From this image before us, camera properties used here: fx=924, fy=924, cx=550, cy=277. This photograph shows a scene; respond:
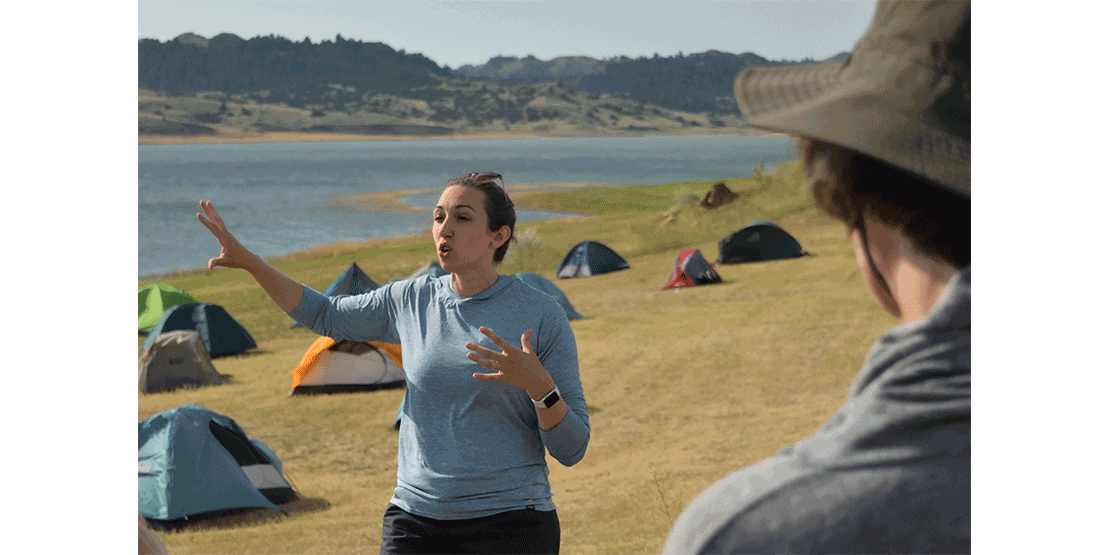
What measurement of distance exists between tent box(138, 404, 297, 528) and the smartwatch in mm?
6209

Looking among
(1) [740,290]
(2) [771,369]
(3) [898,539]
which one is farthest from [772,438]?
(1) [740,290]

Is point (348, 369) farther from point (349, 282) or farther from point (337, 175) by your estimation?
point (337, 175)

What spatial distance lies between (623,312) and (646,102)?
151 m

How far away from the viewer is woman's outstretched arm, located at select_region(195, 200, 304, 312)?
301cm

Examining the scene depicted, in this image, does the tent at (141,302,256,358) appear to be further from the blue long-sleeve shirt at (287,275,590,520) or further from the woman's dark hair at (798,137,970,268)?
the woman's dark hair at (798,137,970,268)

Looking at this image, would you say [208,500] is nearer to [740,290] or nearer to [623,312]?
[623,312]

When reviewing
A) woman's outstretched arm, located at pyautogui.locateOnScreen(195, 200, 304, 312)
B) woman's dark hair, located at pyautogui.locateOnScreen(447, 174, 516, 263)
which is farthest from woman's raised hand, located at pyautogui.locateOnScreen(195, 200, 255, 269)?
woman's dark hair, located at pyautogui.locateOnScreen(447, 174, 516, 263)

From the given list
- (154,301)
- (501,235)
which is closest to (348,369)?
(154,301)

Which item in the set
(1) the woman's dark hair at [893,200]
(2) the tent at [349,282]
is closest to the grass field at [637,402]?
(1) the woman's dark hair at [893,200]

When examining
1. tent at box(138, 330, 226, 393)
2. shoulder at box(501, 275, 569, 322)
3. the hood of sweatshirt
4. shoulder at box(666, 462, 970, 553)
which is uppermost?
the hood of sweatshirt

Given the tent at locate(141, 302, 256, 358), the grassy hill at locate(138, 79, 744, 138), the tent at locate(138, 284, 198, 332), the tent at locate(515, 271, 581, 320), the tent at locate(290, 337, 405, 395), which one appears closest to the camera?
the tent at locate(290, 337, 405, 395)

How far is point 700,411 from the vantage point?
36.2 feet

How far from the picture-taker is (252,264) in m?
3.01

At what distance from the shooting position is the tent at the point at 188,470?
311 inches
